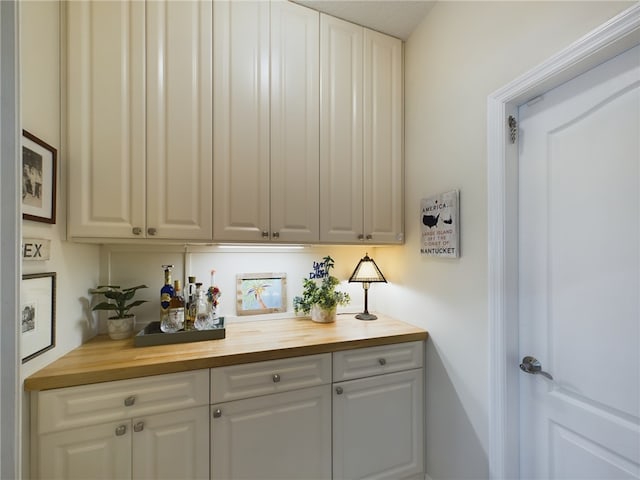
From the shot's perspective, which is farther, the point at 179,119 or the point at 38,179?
the point at 179,119

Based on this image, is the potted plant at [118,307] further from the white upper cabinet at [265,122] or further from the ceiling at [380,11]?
the ceiling at [380,11]

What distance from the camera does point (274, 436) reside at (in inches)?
52.5

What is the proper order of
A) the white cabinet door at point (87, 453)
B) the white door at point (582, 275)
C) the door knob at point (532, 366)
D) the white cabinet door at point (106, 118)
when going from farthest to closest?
the white cabinet door at point (106, 118)
the door knob at point (532, 366)
the white cabinet door at point (87, 453)
the white door at point (582, 275)

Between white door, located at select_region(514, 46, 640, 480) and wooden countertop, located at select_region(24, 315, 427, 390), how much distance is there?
63 centimetres

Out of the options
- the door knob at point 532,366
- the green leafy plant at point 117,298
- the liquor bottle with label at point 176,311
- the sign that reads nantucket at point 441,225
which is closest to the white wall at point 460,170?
the sign that reads nantucket at point 441,225

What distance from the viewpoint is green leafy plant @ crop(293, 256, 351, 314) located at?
6.15 feet

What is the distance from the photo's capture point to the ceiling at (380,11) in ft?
5.39

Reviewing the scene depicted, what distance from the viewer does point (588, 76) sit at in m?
1.02

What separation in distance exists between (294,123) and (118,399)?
1.54 metres

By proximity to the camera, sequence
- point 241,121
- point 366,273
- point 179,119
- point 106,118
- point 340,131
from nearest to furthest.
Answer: point 106,118 → point 179,119 → point 241,121 → point 340,131 → point 366,273

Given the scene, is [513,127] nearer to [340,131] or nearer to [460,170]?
[460,170]

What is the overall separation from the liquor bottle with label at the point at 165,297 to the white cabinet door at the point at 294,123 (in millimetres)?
640

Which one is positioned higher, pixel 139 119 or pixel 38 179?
pixel 139 119

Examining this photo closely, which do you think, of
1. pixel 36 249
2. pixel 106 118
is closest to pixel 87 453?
pixel 36 249
